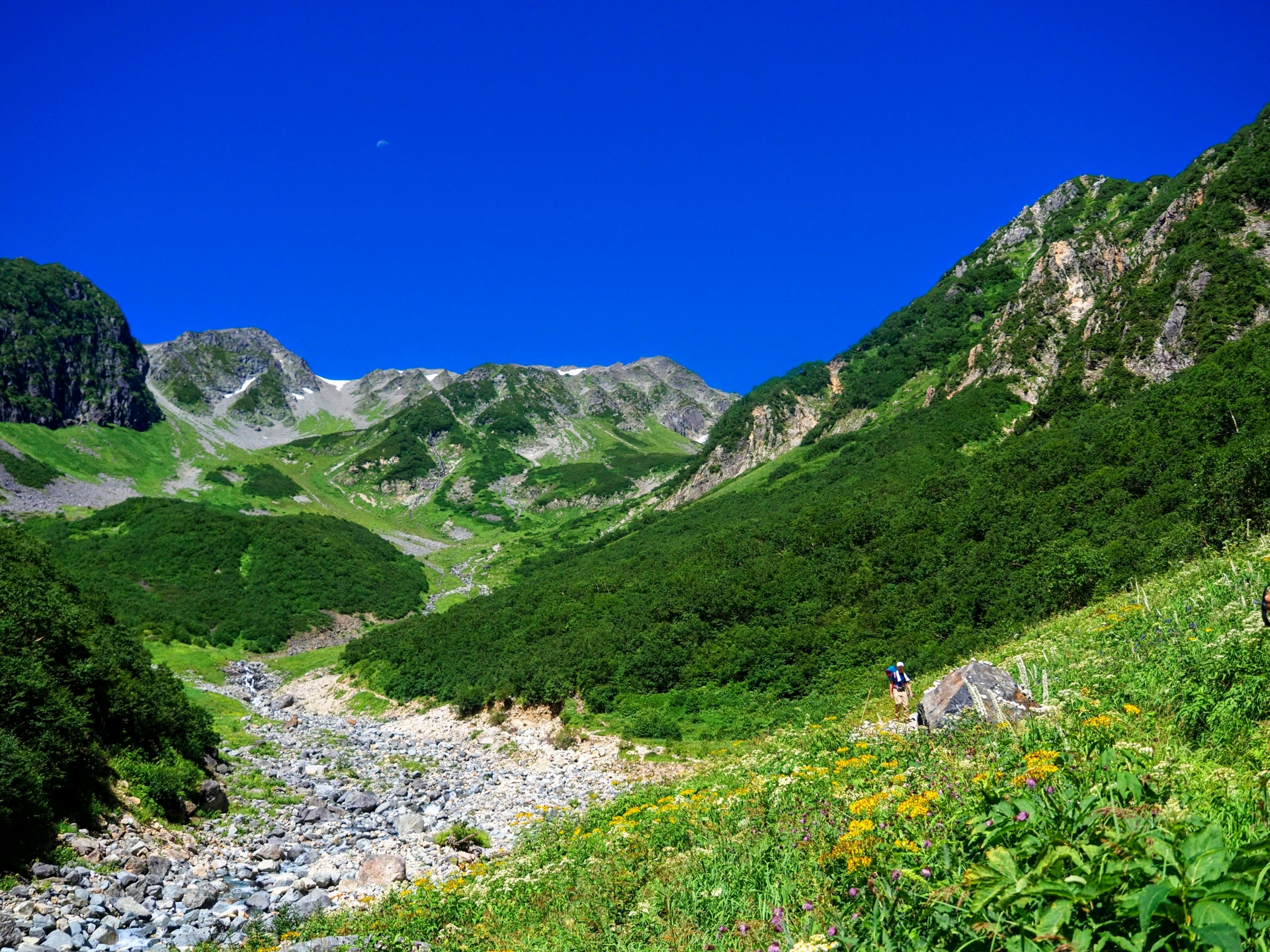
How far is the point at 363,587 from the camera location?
A: 74.1m

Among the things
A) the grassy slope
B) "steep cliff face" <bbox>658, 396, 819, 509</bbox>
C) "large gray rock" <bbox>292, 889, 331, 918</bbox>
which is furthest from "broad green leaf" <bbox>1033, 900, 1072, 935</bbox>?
"steep cliff face" <bbox>658, 396, 819, 509</bbox>

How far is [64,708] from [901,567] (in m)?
33.1

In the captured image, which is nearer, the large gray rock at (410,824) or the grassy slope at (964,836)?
the grassy slope at (964,836)

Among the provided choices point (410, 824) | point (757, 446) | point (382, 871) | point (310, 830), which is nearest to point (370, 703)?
point (310, 830)

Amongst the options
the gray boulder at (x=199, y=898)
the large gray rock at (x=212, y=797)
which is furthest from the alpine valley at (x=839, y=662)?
the large gray rock at (x=212, y=797)

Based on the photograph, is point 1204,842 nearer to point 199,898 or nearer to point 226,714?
point 199,898

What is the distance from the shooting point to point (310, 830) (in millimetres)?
16484

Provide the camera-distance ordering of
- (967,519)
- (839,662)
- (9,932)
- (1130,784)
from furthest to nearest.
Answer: (967,519)
(839,662)
(9,932)
(1130,784)

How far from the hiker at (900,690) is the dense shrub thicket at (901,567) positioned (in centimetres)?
579

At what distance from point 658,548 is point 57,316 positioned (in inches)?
7675

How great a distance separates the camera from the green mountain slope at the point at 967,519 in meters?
25.8

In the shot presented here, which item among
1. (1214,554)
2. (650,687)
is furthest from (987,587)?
(650,687)

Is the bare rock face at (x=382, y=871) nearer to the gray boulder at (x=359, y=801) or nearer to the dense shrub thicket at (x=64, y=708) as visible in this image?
the dense shrub thicket at (x=64, y=708)

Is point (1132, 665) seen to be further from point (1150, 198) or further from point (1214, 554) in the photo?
point (1150, 198)
